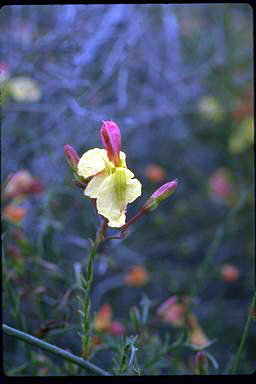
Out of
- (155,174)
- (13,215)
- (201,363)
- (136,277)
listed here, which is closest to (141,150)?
(155,174)

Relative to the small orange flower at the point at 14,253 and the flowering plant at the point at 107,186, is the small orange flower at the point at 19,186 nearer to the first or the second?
the small orange flower at the point at 14,253

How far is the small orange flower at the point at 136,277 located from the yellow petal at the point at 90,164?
713 millimetres

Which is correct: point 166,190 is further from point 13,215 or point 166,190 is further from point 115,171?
point 13,215

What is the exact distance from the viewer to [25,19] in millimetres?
1707

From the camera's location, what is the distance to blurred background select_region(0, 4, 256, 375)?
1.13 meters

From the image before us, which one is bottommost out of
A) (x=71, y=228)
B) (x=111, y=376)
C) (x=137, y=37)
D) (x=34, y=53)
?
(x=111, y=376)

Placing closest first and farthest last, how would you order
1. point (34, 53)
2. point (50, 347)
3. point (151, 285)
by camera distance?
1. point (50, 347)
2. point (34, 53)
3. point (151, 285)

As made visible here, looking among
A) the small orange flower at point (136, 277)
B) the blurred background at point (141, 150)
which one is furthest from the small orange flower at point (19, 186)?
the small orange flower at point (136, 277)

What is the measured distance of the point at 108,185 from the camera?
551mm

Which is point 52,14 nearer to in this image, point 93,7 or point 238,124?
point 93,7

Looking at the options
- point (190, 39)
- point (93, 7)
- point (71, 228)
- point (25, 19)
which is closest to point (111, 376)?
point (71, 228)

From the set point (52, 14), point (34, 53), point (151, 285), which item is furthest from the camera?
point (52, 14)

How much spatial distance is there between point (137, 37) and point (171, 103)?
8.5 inches

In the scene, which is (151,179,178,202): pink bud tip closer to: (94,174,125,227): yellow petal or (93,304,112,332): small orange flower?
(94,174,125,227): yellow petal
